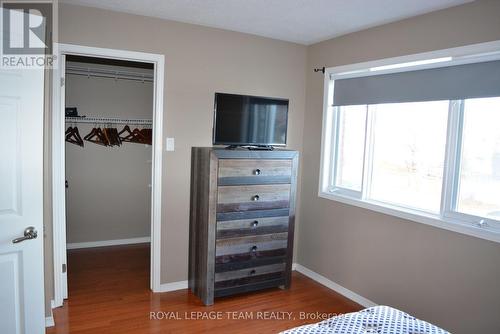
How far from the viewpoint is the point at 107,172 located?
462cm

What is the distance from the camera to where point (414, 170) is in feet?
9.93

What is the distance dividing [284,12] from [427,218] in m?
1.93

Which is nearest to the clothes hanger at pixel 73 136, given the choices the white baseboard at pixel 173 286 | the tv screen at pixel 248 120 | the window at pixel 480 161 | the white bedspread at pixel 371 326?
the tv screen at pixel 248 120

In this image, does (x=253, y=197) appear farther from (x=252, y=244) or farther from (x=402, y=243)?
(x=402, y=243)

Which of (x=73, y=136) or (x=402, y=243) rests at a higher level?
(x=73, y=136)

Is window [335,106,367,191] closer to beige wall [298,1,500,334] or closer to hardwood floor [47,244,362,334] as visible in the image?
beige wall [298,1,500,334]

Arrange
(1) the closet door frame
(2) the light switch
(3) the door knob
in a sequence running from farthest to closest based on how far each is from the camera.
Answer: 1. (2) the light switch
2. (1) the closet door frame
3. (3) the door knob

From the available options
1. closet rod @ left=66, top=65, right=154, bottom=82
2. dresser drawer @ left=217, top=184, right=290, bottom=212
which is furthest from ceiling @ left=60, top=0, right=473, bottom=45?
closet rod @ left=66, top=65, right=154, bottom=82

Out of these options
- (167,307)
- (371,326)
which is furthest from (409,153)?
(167,307)

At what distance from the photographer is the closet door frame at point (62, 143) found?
2.97 m

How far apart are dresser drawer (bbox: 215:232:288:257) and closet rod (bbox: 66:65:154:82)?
2.62 meters

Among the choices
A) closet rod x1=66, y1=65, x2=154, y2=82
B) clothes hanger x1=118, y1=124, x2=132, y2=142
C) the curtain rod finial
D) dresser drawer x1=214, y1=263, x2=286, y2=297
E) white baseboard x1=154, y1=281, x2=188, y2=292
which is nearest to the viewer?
dresser drawer x1=214, y1=263, x2=286, y2=297

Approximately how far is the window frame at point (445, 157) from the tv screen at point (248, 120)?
49 cm

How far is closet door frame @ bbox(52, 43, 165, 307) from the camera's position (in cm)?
297
